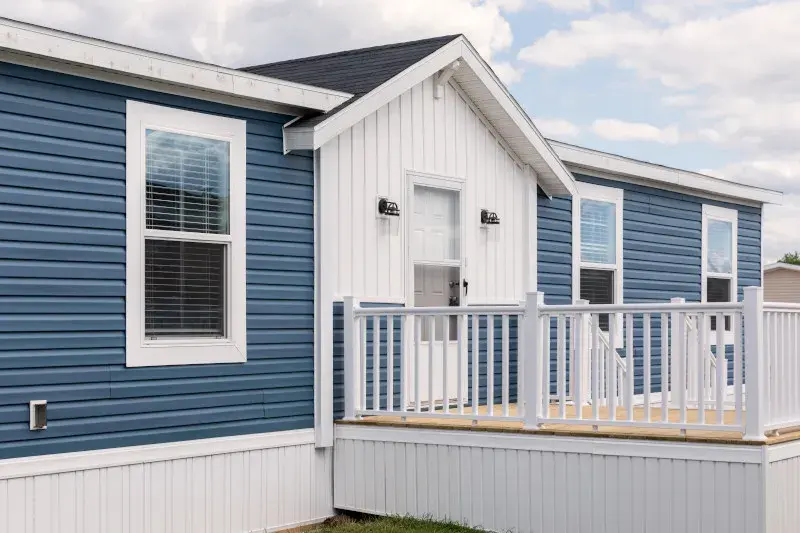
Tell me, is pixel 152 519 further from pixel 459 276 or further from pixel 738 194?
pixel 738 194

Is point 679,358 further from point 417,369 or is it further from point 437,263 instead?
point 437,263

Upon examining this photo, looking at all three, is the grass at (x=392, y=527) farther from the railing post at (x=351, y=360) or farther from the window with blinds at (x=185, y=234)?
the window with blinds at (x=185, y=234)

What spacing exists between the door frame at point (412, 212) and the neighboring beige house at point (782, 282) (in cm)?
2430

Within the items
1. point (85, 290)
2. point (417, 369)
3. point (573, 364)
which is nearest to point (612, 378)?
point (573, 364)

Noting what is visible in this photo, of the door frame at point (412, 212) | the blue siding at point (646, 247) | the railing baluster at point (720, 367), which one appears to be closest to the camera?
the railing baluster at point (720, 367)

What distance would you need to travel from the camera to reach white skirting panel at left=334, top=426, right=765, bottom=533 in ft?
22.4

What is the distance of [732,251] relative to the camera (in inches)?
543

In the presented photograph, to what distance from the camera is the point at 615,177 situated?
11758 mm

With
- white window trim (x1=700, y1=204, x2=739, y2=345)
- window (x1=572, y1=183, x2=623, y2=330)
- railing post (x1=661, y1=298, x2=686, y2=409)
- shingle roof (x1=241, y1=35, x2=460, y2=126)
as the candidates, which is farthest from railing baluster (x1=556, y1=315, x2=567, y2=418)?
white window trim (x1=700, y1=204, x2=739, y2=345)

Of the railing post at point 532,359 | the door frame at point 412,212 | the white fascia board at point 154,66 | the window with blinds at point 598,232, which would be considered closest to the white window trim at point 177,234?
the white fascia board at point 154,66

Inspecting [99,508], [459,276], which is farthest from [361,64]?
[99,508]

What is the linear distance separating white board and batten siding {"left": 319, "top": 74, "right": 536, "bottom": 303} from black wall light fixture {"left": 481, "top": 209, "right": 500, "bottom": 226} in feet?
0.18

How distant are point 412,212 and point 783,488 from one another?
3.63m

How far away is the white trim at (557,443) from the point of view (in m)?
6.81
